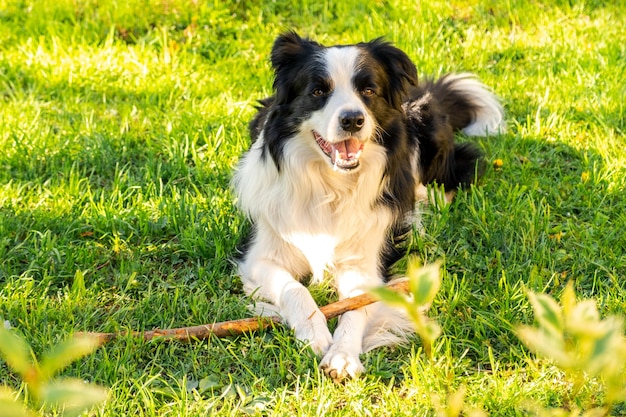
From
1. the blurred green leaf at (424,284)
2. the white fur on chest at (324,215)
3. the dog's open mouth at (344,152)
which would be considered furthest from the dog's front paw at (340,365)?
the blurred green leaf at (424,284)

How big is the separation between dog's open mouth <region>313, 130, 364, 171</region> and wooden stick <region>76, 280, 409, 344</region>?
22.2 inches

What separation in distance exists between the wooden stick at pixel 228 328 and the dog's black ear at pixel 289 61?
0.96m

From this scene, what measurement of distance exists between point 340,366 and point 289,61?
1.44 meters

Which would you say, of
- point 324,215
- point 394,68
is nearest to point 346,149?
point 324,215

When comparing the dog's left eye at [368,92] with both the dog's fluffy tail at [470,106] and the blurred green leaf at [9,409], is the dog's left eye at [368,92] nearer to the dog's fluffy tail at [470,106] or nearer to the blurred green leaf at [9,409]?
the dog's fluffy tail at [470,106]

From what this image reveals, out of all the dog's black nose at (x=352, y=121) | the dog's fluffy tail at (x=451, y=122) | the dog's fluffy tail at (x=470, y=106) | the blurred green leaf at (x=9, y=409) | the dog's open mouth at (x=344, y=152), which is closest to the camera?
the blurred green leaf at (x=9, y=409)

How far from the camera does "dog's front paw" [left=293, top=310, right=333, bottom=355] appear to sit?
9.00ft

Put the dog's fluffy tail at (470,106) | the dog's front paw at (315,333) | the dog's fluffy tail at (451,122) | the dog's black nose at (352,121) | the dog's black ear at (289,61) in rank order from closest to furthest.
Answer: the dog's front paw at (315,333) < the dog's black nose at (352,121) < the dog's black ear at (289,61) < the dog's fluffy tail at (451,122) < the dog's fluffy tail at (470,106)

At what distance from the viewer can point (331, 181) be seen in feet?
10.9

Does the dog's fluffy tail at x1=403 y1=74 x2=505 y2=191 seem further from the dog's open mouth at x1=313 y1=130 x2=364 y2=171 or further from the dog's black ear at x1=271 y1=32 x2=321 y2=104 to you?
the dog's black ear at x1=271 y1=32 x2=321 y2=104

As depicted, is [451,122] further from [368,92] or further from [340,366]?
[340,366]

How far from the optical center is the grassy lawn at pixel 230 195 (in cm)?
260

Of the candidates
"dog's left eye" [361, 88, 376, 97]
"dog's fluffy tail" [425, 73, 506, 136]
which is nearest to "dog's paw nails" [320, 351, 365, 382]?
"dog's left eye" [361, 88, 376, 97]

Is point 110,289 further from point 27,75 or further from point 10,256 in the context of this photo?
point 27,75
